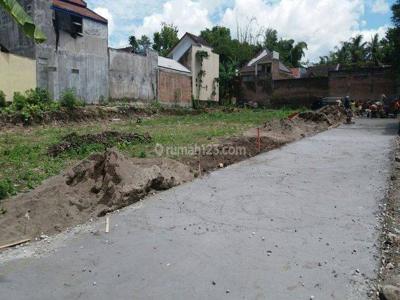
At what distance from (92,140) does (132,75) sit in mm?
19017

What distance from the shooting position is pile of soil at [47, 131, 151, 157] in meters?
11.7

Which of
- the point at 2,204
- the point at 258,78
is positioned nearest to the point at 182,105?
the point at 258,78

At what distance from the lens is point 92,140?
12859 mm

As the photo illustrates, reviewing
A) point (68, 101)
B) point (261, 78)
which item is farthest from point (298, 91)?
point (68, 101)

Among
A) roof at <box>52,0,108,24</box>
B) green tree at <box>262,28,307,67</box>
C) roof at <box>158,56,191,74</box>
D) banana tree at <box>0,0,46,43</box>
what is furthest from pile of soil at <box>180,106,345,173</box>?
green tree at <box>262,28,307,67</box>

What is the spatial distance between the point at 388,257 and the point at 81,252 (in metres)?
3.71

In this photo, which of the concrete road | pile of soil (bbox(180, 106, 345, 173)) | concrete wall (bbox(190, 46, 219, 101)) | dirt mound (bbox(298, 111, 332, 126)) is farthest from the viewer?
concrete wall (bbox(190, 46, 219, 101))

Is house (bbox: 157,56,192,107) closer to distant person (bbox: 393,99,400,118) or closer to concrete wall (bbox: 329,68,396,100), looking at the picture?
concrete wall (bbox: 329,68,396,100)

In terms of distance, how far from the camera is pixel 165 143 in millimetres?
13438

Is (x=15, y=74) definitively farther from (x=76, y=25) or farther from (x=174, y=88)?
(x=174, y=88)

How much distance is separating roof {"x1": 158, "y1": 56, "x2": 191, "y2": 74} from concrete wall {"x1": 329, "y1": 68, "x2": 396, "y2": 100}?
13.8 metres

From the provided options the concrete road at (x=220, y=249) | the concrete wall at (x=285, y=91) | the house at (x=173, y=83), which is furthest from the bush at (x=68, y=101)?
the concrete wall at (x=285, y=91)

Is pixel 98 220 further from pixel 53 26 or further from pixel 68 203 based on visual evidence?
pixel 53 26

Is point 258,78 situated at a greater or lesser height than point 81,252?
greater
